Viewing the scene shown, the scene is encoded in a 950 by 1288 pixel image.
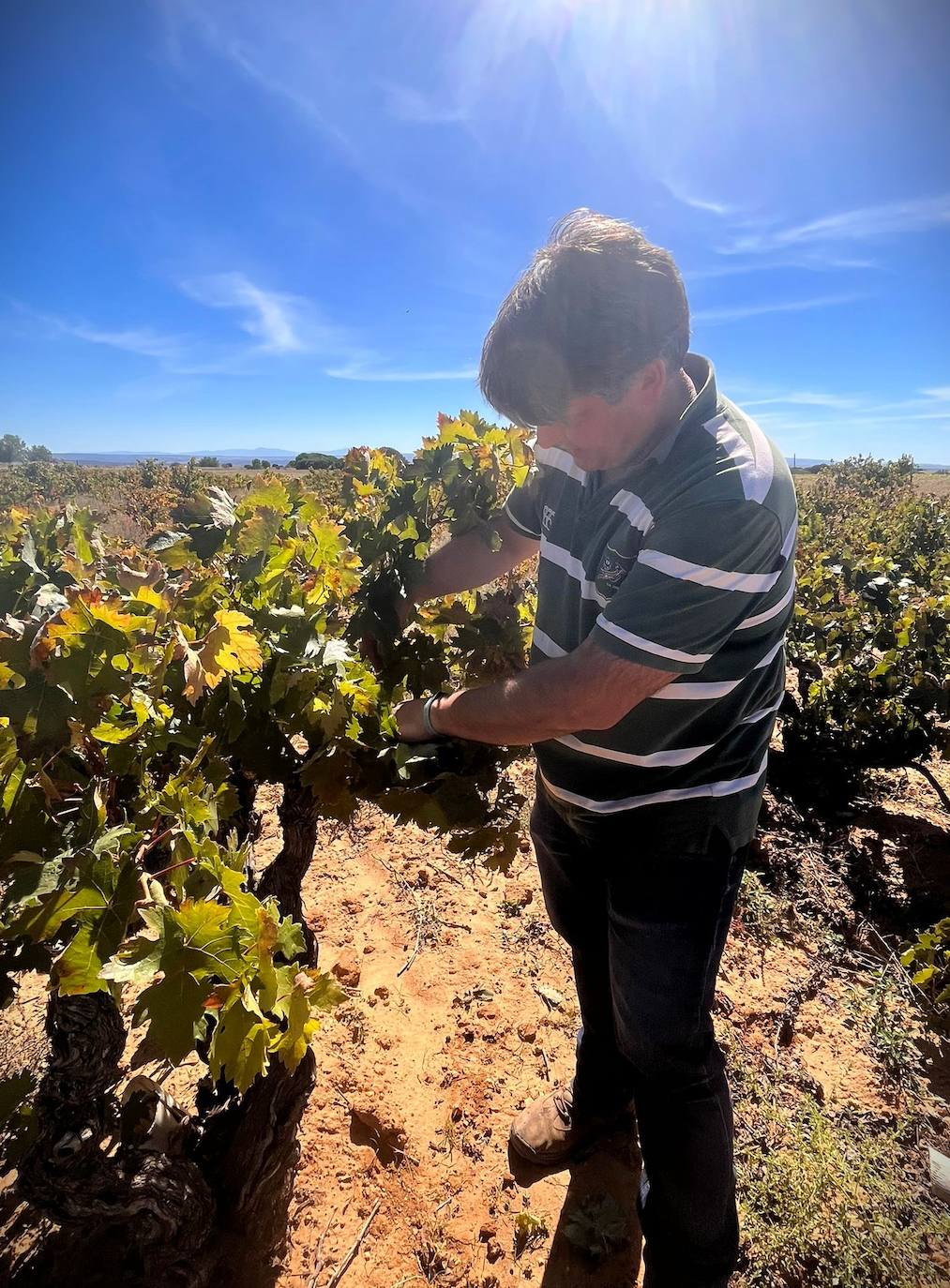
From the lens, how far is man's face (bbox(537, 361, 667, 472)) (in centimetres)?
147

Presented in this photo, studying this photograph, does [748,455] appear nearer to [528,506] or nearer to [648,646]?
[648,646]

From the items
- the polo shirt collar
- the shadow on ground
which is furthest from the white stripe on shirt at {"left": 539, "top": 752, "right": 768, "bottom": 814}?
the shadow on ground

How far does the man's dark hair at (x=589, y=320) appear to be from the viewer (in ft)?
4.58

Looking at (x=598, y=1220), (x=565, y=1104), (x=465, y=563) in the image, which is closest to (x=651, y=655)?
(x=465, y=563)

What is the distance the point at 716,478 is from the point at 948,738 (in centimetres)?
415

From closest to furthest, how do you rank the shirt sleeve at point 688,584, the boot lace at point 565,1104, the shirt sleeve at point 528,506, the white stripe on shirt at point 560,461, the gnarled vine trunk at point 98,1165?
the shirt sleeve at point 688,584 < the gnarled vine trunk at point 98,1165 < the white stripe on shirt at point 560,461 < the shirt sleeve at point 528,506 < the boot lace at point 565,1104

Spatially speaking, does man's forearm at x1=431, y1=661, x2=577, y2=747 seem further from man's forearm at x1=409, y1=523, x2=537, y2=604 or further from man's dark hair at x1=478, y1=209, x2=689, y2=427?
man's forearm at x1=409, y1=523, x2=537, y2=604

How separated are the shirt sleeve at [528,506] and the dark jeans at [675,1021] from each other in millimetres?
930

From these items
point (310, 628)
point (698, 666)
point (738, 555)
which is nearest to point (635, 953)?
point (698, 666)

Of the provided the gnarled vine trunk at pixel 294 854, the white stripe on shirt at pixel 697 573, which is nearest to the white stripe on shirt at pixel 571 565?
Answer: the white stripe on shirt at pixel 697 573

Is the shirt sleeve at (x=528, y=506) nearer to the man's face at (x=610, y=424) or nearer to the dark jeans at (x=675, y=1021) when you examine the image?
the man's face at (x=610, y=424)

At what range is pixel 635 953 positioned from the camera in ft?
5.74

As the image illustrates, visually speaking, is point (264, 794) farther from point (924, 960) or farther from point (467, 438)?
point (924, 960)

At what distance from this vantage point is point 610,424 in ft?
4.97
